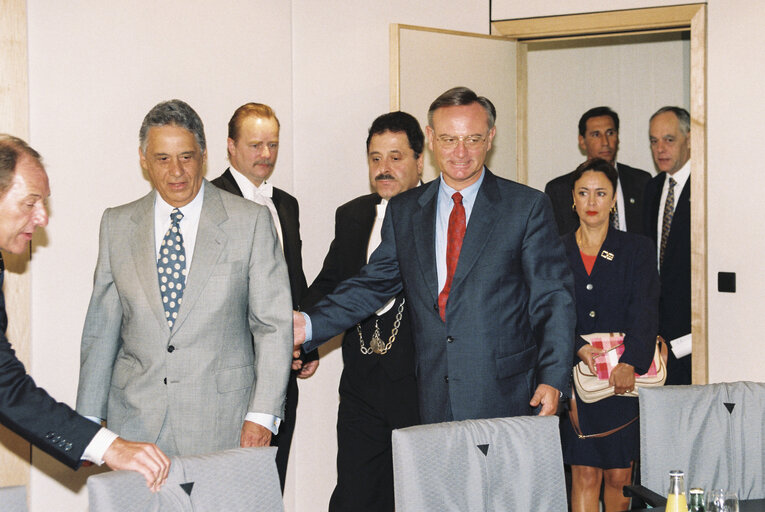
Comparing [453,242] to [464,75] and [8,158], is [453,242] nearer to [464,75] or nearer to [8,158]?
[8,158]

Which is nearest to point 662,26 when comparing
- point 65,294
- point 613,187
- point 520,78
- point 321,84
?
point 520,78

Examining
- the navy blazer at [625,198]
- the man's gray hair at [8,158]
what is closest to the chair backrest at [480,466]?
the man's gray hair at [8,158]

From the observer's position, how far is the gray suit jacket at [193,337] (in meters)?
2.92

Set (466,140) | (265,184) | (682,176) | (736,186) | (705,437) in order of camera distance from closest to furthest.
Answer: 1. (705,437)
2. (466,140)
3. (265,184)
4. (736,186)
5. (682,176)

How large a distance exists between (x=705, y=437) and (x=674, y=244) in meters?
2.49

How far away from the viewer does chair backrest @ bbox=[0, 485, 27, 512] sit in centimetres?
200

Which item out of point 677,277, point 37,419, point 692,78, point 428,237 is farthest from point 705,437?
point 692,78

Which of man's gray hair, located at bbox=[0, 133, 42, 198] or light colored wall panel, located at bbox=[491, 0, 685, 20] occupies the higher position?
light colored wall panel, located at bbox=[491, 0, 685, 20]

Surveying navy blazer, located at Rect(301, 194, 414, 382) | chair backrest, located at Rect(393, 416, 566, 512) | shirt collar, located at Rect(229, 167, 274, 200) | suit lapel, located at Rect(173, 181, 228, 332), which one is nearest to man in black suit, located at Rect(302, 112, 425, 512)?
navy blazer, located at Rect(301, 194, 414, 382)

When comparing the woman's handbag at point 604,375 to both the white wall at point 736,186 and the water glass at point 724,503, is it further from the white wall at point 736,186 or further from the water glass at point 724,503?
the water glass at point 724,503

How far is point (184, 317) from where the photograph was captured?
2914 millimetres

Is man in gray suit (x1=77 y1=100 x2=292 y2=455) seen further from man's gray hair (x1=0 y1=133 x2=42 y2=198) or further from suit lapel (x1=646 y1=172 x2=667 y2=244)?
suit lapel (x1=646 y1=172 x2=667 y2=244)

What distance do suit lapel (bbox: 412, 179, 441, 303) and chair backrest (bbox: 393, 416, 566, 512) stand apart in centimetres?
74

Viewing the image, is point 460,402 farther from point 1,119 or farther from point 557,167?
point 557,167
